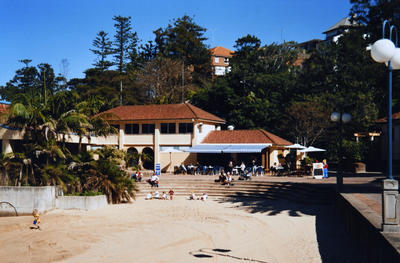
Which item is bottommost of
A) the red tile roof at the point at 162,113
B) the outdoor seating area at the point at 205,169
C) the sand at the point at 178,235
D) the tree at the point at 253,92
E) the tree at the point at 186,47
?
the sand at the point at 178,235

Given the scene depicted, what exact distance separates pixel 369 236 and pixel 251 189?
16326 mm

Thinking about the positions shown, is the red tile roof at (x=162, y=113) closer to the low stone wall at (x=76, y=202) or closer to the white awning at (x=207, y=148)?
the white awning at (x=207, y=148)

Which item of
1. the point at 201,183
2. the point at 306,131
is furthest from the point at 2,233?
the point at 306,131

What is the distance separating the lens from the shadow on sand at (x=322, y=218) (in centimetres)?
1200

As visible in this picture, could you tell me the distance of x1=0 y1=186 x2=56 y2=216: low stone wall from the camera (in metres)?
20.9

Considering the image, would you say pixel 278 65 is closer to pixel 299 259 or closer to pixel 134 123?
pixel 134 123

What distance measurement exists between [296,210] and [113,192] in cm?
1043

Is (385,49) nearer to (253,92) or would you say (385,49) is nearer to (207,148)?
(207,148)

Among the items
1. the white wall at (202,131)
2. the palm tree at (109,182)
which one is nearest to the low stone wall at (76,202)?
the palm tree at (109,182)

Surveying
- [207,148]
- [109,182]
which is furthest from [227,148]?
[109,182]

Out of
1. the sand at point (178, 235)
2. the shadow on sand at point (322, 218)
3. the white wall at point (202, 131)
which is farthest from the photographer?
the white wall at point (202, 131)

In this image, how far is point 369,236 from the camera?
972 centimetres

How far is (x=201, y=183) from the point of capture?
28.4 meters

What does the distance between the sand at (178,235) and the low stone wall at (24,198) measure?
0.73 m
